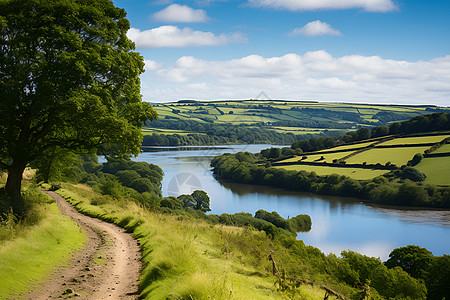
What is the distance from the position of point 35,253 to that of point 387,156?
113 metres

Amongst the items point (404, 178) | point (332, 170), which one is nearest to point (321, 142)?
point (332, 170)

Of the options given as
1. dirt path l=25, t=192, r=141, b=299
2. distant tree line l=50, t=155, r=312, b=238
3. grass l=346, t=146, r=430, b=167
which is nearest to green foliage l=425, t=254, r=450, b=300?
distant tree line l=50, t=155, r=312, b=238

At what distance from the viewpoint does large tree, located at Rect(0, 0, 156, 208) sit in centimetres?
1223

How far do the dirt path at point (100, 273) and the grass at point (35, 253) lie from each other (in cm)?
26

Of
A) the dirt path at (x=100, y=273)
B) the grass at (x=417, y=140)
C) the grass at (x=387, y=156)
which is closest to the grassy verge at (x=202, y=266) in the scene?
the dirt path at (x=100, y=273)

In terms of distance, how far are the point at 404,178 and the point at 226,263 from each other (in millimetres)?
92983

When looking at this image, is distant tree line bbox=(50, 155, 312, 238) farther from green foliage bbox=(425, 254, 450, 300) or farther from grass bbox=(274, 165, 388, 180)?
grass bbox=(274, 165, 388, 180)

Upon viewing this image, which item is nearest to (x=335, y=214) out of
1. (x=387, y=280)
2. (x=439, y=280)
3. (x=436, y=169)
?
(x=436, y=169)

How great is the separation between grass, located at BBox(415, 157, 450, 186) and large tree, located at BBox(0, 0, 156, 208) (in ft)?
297

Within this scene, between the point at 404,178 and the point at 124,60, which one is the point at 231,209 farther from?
the point at 124,60

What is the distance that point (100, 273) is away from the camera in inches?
317

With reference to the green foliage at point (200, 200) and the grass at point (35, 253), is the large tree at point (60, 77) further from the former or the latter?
the green foliage at point (200, 200)

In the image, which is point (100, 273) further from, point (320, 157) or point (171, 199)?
point (320, 157)

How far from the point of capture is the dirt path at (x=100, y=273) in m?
6.67
